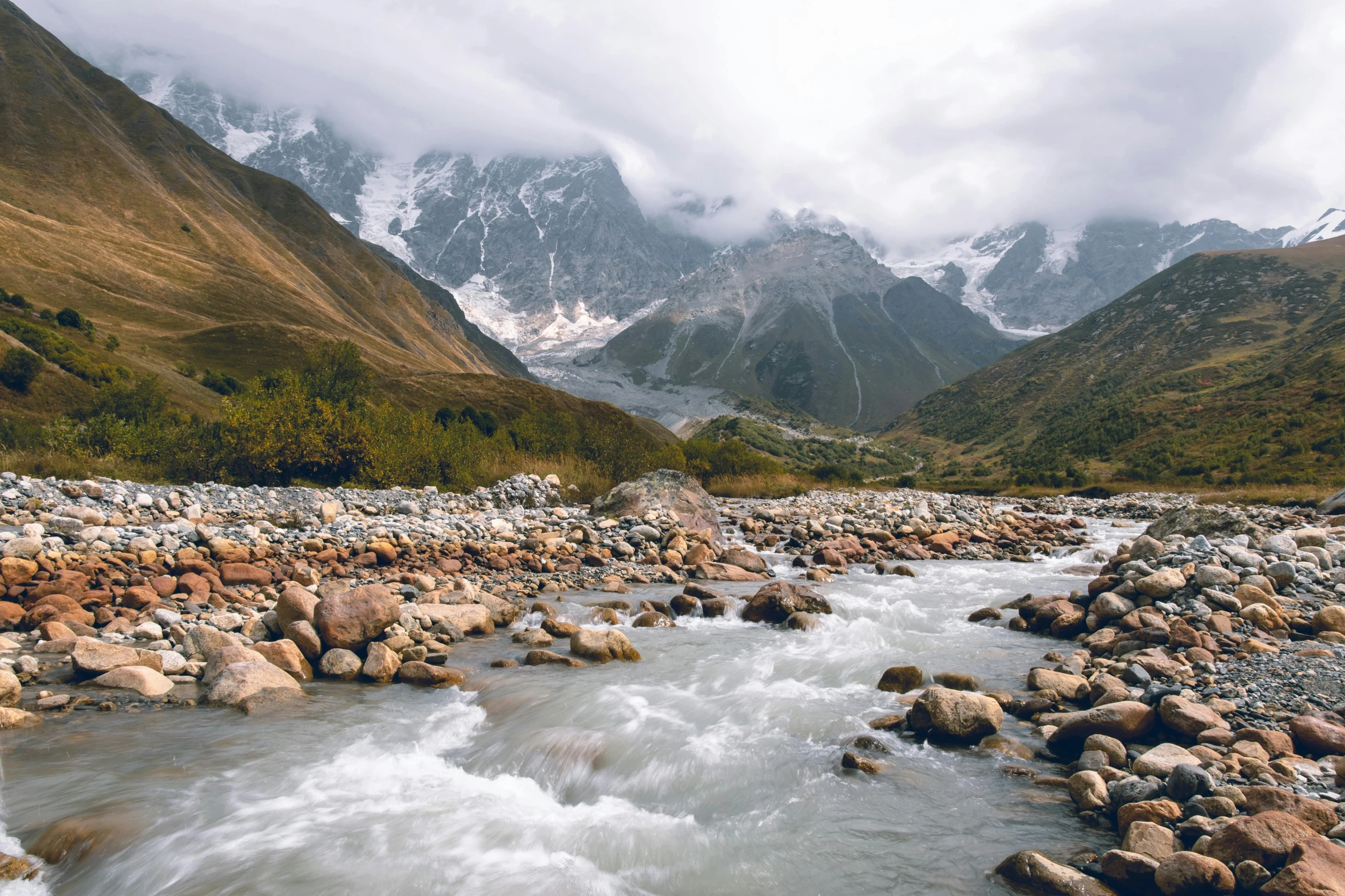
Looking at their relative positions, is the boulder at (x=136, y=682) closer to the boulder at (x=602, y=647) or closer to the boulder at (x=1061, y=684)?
the boulder at (x=602, y=647)

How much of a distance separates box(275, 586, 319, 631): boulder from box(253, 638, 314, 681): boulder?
64cm

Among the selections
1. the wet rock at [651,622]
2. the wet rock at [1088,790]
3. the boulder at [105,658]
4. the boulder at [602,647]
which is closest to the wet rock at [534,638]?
the boulder at [602,647]

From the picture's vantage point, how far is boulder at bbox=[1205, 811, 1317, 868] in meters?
4.78

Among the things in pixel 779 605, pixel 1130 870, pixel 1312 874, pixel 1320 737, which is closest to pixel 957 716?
pixel 1130 870

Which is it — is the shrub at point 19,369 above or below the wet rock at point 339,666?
above

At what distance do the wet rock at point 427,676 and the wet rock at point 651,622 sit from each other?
4.70m

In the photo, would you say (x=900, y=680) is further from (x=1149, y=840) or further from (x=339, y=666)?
(x=339, y=666)

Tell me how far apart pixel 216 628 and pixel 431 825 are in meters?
7.03

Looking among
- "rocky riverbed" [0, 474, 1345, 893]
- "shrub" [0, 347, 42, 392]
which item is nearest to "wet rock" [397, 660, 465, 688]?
"rocky riverbed" [0, 474, 1345, 893]

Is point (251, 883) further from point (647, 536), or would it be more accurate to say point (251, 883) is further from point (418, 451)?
point (418, 451)

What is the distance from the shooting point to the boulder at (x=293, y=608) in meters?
11.4

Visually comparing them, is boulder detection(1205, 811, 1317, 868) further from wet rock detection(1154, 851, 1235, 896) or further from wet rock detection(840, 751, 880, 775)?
wet rock detection(840, 751, 880, 775)

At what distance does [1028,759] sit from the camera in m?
7.89

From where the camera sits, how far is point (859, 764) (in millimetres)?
8008
